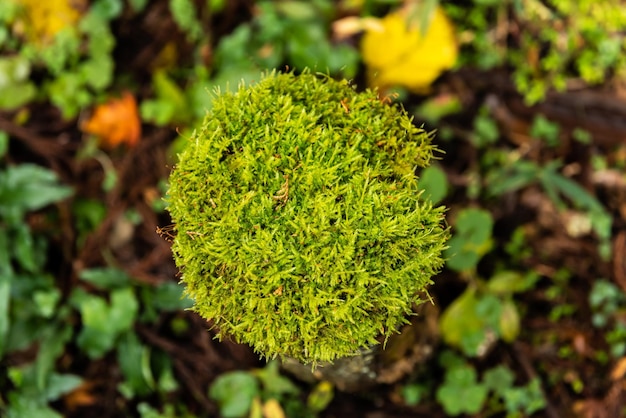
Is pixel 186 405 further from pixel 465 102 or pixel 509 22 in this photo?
pixel 509 22

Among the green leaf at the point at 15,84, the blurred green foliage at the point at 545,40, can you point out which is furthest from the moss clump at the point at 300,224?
the green leaf at the point at 15,84

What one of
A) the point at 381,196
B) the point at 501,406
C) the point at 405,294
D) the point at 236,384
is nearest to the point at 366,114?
the point at 381,196

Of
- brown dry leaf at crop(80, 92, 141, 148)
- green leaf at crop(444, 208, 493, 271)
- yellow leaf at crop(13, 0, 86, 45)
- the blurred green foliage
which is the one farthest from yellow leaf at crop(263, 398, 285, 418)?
yellow leaf at crop(13, 0, 86, 45)

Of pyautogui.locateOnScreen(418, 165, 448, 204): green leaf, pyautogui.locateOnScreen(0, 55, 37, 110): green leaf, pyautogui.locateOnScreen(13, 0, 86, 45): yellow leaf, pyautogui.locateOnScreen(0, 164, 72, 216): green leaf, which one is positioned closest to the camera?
pyautogui.locateOnScreen(418, 165, 448, 204): green leaf

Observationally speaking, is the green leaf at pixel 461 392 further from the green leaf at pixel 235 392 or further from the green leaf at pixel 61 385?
the green leaf at pixel 61 385

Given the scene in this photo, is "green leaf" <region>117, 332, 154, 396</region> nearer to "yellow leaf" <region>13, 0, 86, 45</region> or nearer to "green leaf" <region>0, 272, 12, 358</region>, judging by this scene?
"green leaf" <region>0, 272, 12, 358</region>

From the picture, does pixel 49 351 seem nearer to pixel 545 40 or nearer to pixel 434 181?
pixel 434 181
